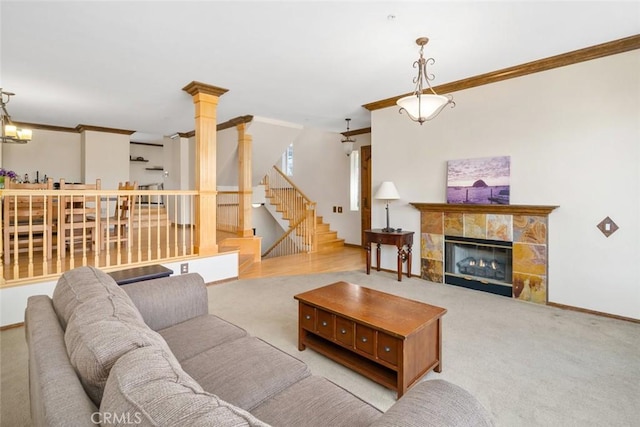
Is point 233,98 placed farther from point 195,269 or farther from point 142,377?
point 142,377

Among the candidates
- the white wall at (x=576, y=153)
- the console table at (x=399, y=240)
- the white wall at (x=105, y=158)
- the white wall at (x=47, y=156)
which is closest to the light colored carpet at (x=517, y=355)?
the white wall at (x=576, y=153)

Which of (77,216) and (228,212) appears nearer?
(77,216)

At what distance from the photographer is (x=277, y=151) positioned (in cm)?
698

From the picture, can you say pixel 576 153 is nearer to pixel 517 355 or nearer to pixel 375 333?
pixel 517 355

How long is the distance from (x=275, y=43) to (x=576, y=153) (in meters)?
3.40

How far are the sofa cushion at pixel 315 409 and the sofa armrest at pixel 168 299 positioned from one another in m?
1.05

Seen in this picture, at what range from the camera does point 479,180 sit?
4.22 m

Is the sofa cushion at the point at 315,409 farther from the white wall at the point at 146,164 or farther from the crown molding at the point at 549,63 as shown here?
the white wall at the point at 146,164

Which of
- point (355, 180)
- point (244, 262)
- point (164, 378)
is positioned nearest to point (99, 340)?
point (164, 378)

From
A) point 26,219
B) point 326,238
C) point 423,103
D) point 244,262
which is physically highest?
point 423,103

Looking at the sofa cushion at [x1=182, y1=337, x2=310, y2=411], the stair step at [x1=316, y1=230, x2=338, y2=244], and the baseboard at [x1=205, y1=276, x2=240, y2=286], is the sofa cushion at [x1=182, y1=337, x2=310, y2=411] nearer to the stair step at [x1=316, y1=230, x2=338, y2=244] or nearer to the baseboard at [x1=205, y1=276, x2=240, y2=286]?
the baseboard at [x1=205, y1=276, x2=240, y2=286]

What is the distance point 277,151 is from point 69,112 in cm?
382

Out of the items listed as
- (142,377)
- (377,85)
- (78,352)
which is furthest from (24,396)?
(377,85)

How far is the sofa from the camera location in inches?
29.3
